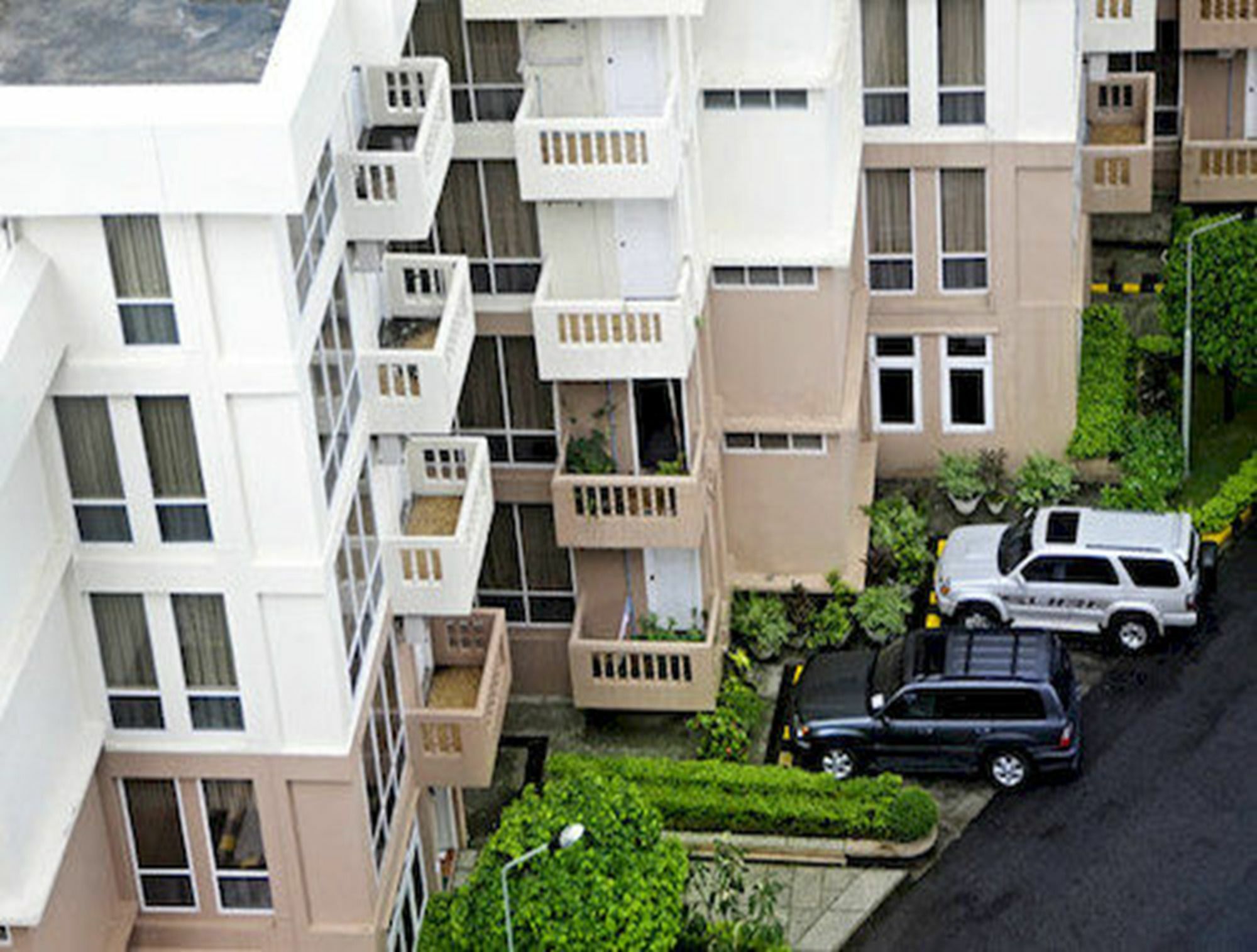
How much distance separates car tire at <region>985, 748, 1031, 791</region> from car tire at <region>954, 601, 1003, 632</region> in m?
3.83

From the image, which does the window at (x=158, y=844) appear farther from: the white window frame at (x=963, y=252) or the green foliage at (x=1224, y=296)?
the green foliage at (x=1224, y=296)

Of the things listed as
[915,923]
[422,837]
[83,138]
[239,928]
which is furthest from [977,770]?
[83,138]

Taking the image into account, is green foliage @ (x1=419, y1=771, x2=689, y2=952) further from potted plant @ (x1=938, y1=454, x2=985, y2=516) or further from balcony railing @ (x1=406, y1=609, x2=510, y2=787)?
potted plant @ (x1=938, y1=454, x2=985, y2=516)

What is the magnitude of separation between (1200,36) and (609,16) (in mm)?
19432

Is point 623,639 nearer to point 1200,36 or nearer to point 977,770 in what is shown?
point 977,770

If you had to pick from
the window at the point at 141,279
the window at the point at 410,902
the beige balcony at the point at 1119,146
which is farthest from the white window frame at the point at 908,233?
the window at the point at 141,279

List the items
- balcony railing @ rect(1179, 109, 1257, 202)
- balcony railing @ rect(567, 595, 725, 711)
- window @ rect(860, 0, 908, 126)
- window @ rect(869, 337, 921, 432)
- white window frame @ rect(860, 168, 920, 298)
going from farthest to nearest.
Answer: balcony railing @ rect(1179, 109, 1257, 202) < window @ rect(869, 337, 921, 432) < white window frame @ rect(860, 168, 920, 298) < window @ rect(860, 0, 908, 126) < balcony railing @ rect(567, 595, 725, 711)

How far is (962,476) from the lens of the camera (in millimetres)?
49594

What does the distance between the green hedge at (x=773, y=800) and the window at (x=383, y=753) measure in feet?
13.8

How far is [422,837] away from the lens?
40156 mm

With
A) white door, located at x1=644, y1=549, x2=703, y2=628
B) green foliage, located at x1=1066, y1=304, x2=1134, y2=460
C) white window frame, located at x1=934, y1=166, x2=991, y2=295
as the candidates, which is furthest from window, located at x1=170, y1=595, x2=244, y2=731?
green foliage, located at x1=1066, y1=304, x2=1134, y2=460

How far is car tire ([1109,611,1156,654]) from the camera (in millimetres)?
45688

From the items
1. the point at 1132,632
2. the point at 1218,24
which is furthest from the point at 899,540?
the point at 1218,24

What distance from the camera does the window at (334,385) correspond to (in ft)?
111
